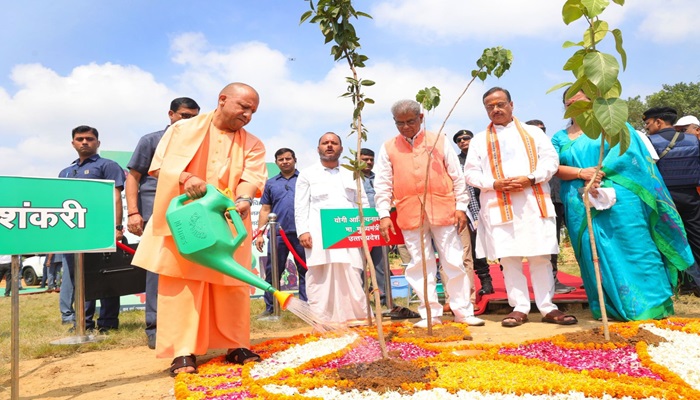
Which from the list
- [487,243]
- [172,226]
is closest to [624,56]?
[487,243]

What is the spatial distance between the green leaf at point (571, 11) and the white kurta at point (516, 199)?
1.46m

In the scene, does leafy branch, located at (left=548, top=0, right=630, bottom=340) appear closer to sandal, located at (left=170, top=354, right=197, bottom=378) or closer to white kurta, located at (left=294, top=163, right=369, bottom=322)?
white kurta, located at (left=294, top=163, right=369, bottom=322)

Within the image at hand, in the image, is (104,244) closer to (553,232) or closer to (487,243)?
(487,243)

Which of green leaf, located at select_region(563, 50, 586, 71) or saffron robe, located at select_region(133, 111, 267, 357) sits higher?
green leaf, located at select_region(563, 50, 586, 71)

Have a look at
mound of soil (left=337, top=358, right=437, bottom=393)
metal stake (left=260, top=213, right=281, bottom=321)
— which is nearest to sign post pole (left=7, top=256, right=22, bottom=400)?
mound of soil (left=337, top=358, right=437, bottom=393)

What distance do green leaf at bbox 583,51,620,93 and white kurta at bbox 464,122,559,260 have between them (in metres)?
1.40

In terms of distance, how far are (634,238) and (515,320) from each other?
1237 mm

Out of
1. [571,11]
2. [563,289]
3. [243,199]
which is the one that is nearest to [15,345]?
[243,199]

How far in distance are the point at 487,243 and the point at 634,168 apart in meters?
1.41

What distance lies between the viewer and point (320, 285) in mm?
5152

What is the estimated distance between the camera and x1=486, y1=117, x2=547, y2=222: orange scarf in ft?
14.8

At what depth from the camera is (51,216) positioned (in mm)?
3473

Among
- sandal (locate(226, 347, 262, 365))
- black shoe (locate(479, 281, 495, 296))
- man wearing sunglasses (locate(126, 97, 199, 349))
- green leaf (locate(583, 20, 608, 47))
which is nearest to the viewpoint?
green leaf (locate(583, 20, 608, 47))

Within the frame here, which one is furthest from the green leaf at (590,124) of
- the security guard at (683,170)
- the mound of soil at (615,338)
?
the security guard at (683,170)
